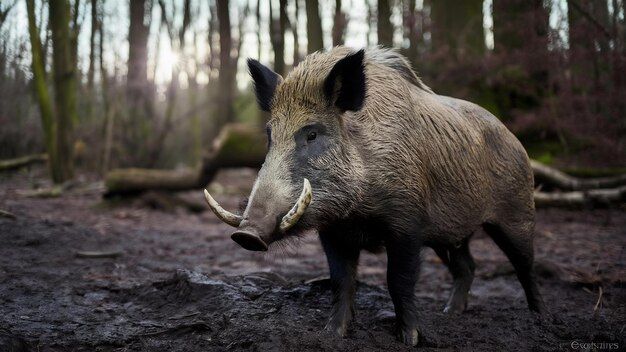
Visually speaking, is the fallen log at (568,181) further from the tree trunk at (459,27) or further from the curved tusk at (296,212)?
the curved tusk at (296,212)

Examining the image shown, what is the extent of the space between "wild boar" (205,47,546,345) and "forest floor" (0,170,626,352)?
36 centimetres

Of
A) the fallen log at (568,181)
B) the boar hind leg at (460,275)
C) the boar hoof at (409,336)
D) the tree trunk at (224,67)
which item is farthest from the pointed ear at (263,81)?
the tree trunk at (224,67)

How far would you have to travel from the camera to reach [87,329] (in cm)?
318

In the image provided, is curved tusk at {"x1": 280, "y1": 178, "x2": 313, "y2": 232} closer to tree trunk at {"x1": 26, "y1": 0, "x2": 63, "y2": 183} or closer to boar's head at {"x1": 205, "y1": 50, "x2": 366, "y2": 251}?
boar's head at {"x1": 205, "y1": 50, "x2": 366, "y2": 251}

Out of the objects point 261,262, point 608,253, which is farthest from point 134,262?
point 608,253

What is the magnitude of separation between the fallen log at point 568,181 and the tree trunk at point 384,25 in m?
5.61

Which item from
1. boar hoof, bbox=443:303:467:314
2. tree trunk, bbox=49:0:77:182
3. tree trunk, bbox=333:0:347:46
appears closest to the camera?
boar hoof, bbox=443:303:467:314

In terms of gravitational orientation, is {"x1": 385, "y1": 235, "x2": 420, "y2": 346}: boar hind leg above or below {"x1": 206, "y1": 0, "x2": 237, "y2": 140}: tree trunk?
below

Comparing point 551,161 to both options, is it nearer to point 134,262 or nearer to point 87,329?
point 134,262

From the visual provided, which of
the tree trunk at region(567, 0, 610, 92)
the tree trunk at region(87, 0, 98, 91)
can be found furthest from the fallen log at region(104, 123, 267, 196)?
the tree trunk at region(87, 0, 98, 91)

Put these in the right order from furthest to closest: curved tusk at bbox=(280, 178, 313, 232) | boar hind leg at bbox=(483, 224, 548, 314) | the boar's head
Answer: boar hind leg at bbox=(483, 224, 548, 314) < the boar's head < curved tusk at bbox=(280, 178, 313, 232)

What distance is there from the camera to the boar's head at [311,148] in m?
2.96

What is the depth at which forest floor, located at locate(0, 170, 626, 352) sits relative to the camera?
309 cm

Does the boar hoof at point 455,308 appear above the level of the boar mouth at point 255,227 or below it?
below
